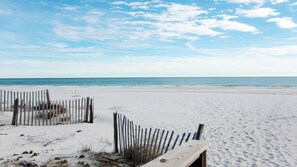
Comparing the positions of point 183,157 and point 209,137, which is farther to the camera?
point 209,137

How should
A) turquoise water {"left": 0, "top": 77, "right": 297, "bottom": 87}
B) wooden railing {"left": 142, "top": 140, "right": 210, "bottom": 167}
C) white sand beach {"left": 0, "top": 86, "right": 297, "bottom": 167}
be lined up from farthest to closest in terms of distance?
turquoise water {"left": 0, "top": 77, "right": 297, "bottom": 87} < white sand beach {"left": 0, "top": 86, "right": 297, "bottom": 167} < wooden railing {"left": 142, "top": 140, "right": 210, "bottom": 167}

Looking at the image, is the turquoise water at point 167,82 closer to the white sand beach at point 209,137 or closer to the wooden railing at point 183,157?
the white sand beach at point 209,137

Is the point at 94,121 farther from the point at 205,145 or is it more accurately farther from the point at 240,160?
the point at 205,145

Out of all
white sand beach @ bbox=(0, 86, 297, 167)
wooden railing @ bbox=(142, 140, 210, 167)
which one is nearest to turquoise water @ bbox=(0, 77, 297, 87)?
white sand beach @ bbox=(0, 86, 297, 167)

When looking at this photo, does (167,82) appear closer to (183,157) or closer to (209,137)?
(209,137)

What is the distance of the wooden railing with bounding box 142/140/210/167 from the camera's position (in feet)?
7.04

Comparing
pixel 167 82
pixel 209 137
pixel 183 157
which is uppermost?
pixel 183 157

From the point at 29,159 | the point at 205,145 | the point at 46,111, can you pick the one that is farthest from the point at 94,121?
the point at 205,145

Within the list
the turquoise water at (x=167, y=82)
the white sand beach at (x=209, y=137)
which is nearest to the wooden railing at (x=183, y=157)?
the white sand beach at (x=209, y=137)

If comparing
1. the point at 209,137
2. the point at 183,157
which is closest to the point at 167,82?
the point at 209,137

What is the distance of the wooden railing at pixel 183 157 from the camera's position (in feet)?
7.04

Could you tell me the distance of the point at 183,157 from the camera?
2.35m

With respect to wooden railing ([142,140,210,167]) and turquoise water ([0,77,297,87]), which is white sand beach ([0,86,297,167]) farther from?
turquoise water ([0,77,297,87])

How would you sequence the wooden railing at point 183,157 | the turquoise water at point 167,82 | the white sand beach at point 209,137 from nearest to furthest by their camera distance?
the wooden railing at point 183,157 → the white sand beach at point 209,137 → the turquoise water at point 167,82
